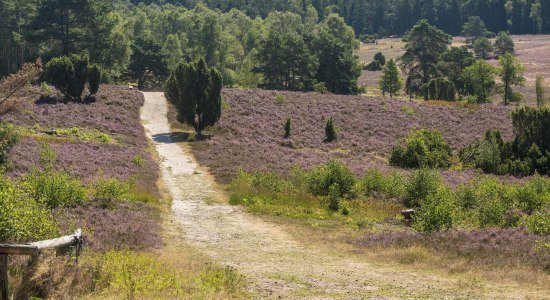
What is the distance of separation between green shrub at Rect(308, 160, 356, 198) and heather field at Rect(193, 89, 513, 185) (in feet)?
17.2

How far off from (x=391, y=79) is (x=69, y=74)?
58356 millimetres

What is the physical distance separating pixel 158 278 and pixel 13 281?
3.06 meters

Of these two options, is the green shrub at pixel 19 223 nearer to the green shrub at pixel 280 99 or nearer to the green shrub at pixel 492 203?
the green shrub at pixel 492 203

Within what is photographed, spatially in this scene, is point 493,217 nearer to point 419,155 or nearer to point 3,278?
point 3,278

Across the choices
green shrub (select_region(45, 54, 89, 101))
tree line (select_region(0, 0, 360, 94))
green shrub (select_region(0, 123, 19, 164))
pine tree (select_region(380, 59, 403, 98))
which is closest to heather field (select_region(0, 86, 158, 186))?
green shrub (select_region(0, 123, 19, 164))

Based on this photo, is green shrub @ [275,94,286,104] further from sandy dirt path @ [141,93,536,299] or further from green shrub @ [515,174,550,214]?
green shrub @ [515,174,550,214]

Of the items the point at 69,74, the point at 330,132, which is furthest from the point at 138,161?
the point at 330,132

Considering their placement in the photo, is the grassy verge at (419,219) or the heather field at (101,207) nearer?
the heather field at (101,207)

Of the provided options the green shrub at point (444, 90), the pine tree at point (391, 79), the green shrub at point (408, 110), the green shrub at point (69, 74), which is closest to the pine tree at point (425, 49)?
the pine tree at point (391, 79)

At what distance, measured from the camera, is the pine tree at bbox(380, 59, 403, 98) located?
324 feet

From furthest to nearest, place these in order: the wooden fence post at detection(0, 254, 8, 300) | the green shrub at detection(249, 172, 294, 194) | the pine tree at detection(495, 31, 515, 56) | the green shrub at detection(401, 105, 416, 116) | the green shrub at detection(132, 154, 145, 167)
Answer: the pine tree at detection(495, 31, 515, 56) < the green shrub at detection(401, 105, 416, 116) < the green shrub at detection(132, 154, 145, 167) < the green shrub at detection(249, 172, 294, 194) < the wooden fence post at detection(0, 254, 8, 300)

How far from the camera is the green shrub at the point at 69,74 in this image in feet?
186

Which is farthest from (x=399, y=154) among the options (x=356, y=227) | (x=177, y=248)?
(x=177, y=248)

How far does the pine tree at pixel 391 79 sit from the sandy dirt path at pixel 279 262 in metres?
70.5
